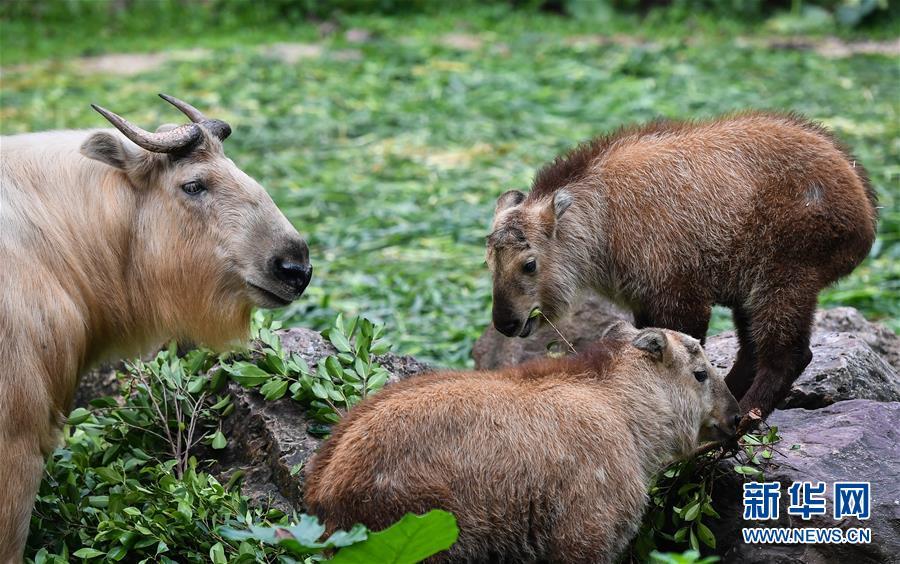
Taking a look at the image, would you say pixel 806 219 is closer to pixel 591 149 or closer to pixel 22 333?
pixel 591 149

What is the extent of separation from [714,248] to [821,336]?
133 cm

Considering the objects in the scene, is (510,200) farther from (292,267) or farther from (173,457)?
(173,457)

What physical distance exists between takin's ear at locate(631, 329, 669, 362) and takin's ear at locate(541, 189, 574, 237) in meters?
1.08

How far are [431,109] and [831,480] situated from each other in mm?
8588

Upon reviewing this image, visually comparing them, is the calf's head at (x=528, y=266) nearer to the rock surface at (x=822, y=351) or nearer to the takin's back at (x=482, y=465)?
the rock surface at (x=822, y=351)

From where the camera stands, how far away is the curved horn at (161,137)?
4891 mm

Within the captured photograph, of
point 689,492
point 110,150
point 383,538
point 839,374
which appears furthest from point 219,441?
point 839,374

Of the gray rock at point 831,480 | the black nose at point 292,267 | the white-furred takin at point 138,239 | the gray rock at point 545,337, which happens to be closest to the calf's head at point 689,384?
the gray rock at point 831,480

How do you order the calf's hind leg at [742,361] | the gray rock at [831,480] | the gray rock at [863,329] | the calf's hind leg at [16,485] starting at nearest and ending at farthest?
1. the calf's hind leg at [16,485]
2. the gray rock at [831,480]
3. the calf's hind leg at [742,361]
4. the gray rock at [863,329]

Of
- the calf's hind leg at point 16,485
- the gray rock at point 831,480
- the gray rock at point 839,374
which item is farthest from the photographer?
the gray rock at point 839,374

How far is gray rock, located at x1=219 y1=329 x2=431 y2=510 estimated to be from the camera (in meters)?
5.07

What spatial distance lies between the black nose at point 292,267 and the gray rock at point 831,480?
197 centimetres

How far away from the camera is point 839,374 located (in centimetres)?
575

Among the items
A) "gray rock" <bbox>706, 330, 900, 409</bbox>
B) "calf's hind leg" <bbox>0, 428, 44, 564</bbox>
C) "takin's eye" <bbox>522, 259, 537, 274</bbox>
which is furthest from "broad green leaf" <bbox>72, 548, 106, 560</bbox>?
"gray rock" <bbox>706, 330, 900, 409</bbox>
